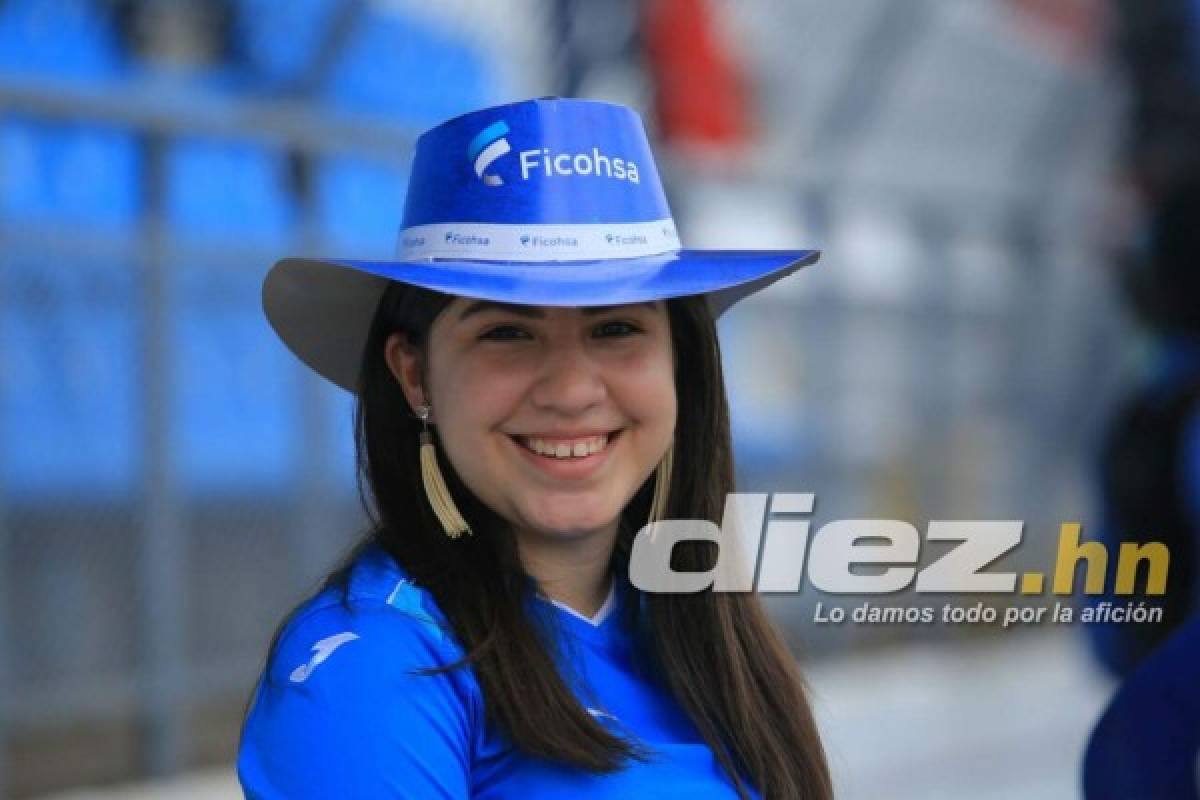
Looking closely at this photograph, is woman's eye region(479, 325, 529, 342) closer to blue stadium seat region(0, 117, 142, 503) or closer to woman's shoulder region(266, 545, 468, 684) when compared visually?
woman's shoulder region(266, 545, 468, 684)

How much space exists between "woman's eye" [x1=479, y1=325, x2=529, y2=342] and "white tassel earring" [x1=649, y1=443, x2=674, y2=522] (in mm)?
332

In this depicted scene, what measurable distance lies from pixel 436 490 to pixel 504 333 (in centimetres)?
19

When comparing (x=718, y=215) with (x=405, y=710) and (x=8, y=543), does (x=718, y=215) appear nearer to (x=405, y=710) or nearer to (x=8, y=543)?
(x=8, y=543)

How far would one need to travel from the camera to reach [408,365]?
200 centimetres

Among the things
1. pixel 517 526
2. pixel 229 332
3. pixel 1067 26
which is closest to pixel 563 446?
pixel 517 526

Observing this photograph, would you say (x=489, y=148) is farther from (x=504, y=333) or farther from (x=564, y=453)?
(x=564, y=453)

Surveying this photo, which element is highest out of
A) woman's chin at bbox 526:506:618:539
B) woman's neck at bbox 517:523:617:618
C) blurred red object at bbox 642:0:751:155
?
blurred red object at bbox 642:0:751:155

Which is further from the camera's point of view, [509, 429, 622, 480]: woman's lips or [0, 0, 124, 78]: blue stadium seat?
[0, 0, 124, 78]: blue stadium seat

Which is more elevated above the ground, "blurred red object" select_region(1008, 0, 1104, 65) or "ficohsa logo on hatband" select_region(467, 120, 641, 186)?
"blurred red object" select_region(1008, 0, 1104, 65)

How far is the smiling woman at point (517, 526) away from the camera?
1706 mm

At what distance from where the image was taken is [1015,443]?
788cm

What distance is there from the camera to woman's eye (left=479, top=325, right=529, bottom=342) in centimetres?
191
